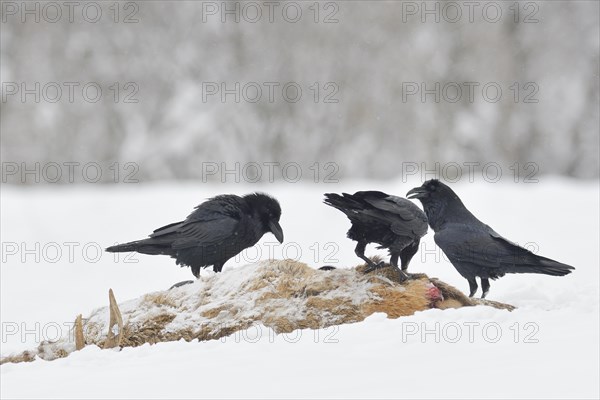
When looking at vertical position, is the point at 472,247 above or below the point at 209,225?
below

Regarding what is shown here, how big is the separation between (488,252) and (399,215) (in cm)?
116

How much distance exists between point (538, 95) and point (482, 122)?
5.95ft

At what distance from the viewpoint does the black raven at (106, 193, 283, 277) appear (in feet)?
24.5

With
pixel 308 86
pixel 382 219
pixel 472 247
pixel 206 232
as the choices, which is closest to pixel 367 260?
pixel 382 219

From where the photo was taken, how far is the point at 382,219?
6.33 m

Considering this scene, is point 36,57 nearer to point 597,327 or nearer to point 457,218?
point 457,218

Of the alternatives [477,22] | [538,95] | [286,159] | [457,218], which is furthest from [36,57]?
[457,218]

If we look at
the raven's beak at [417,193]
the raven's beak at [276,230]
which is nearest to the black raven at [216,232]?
the raven's beak at [276,230]

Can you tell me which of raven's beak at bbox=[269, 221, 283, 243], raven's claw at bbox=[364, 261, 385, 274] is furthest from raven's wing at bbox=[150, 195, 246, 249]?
raven's claw at bbox=[364, 261, 385, 274]

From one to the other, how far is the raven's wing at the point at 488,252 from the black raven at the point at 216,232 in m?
1.46

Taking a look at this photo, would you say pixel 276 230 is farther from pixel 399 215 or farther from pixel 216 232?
pixel 399 215

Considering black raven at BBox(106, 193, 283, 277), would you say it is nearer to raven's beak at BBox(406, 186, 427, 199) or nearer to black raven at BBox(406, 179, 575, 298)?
raven's beak at BBox(406, 186, 427, 199)

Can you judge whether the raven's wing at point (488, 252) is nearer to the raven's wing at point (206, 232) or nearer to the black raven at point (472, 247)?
the black raven at point (472, 247)

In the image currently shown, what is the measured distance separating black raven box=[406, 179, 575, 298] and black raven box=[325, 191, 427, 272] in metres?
0.80
